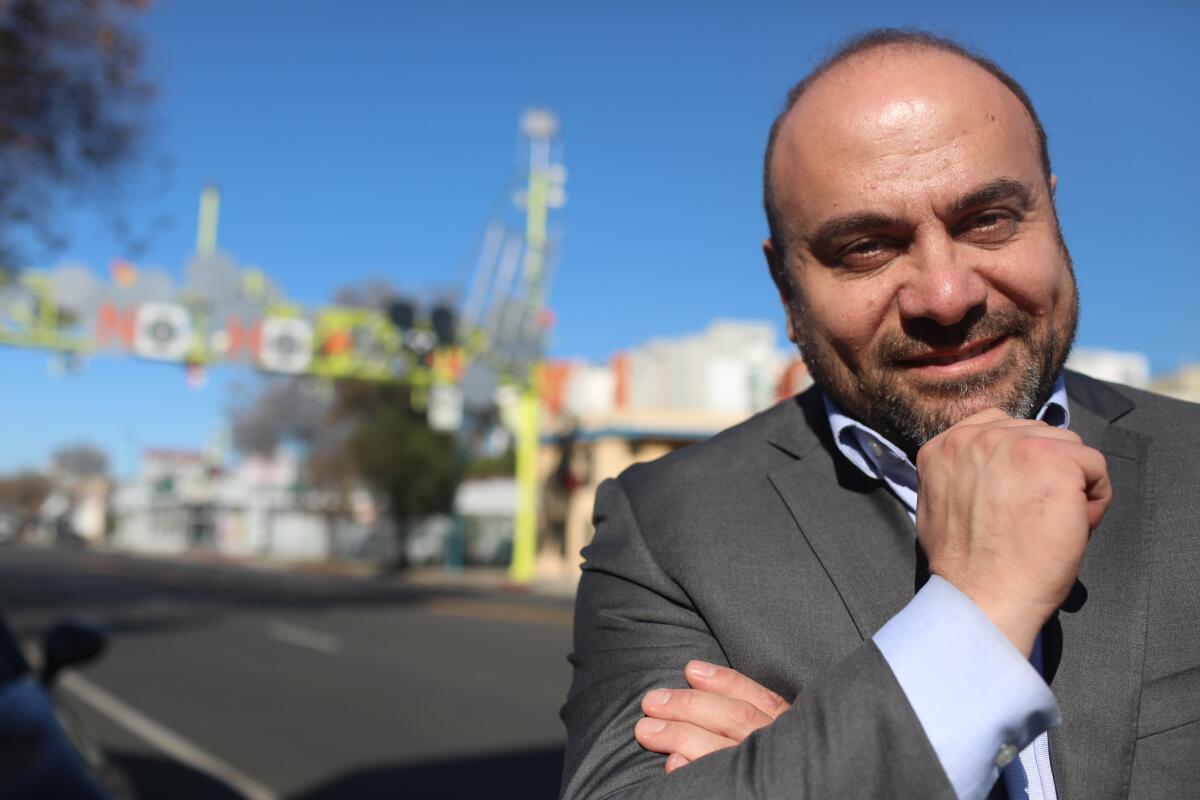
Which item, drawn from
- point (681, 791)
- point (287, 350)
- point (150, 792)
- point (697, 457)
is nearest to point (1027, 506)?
point (681, 791)

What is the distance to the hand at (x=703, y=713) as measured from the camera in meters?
1.24

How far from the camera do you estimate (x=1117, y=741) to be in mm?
1269

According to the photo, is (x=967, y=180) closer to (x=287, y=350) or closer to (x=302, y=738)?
(x=302, y=738)

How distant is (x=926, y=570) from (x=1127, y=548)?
255 mm

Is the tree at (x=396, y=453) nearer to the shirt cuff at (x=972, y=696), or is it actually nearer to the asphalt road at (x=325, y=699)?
the asphalt road at (x=325, y=699)

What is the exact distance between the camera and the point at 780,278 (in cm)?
162

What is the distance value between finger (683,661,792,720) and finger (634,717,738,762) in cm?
6

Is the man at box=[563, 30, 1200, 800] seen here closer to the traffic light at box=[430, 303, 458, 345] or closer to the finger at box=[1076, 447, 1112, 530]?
the finger at box=[1076, 447, 1112, 530]

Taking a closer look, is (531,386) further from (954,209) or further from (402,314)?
(954,209)

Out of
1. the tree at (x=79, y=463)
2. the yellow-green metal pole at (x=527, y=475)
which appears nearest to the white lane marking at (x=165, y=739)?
the yellow-green metal pole at (x=527, y=475)

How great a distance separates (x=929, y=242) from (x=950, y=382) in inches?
7.2

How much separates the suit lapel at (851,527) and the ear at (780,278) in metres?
0.17

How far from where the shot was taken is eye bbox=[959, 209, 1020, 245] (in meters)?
1.37

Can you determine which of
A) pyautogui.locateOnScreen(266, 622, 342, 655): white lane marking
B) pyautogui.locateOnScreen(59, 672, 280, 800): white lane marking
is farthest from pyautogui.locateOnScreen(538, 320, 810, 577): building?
pyautogui.locateOnScreen(59, 672, 280, 800): white lane marking
